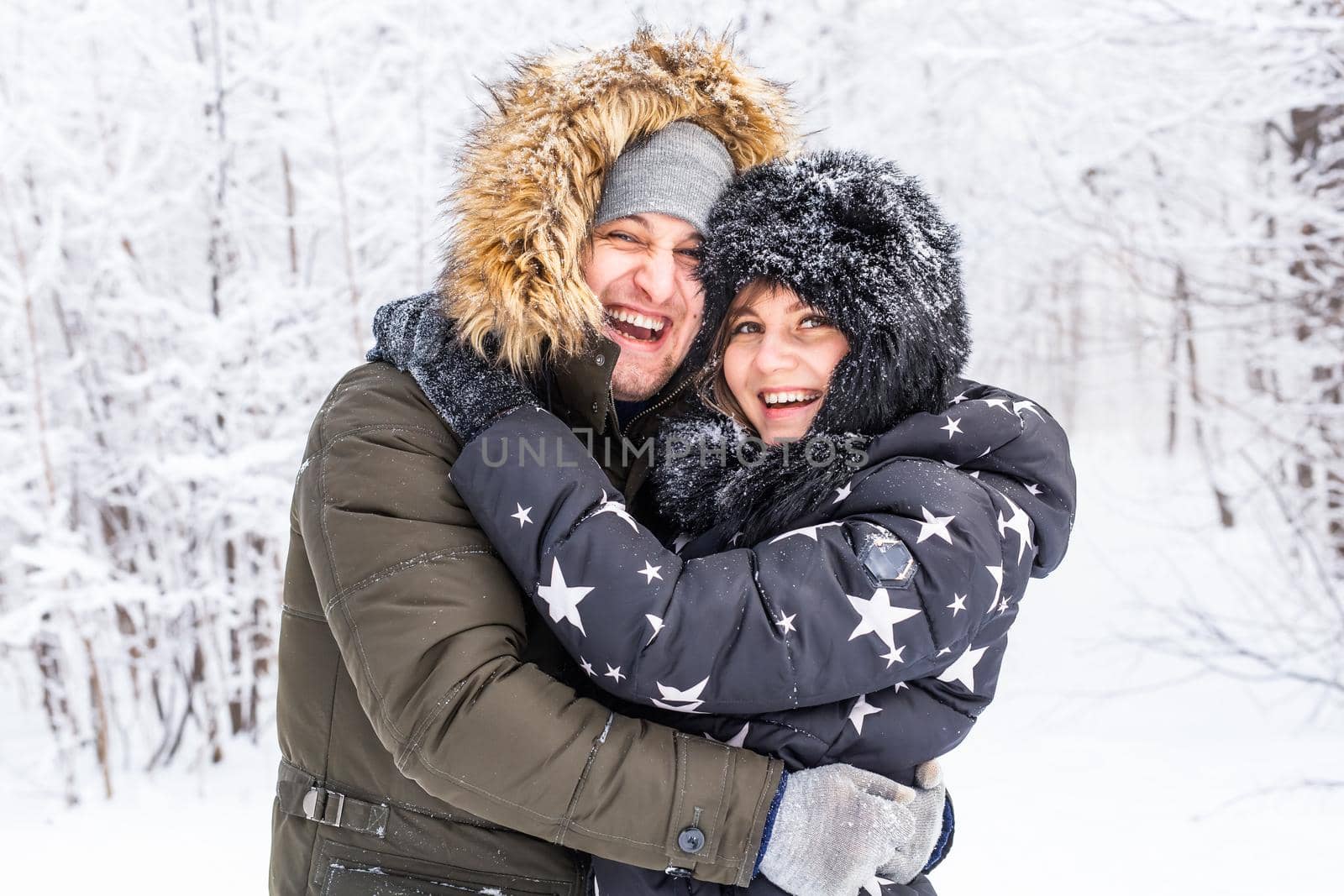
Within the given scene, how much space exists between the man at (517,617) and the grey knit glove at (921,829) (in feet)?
0.36

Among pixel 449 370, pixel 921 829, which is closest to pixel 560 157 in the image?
pixel 449 370

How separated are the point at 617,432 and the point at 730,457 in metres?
0.26

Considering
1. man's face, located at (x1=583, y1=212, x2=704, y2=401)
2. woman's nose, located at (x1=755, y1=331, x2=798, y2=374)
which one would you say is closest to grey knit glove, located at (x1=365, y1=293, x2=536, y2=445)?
man's face, located at (x1=583, y1=212, x2=704, y2=401)

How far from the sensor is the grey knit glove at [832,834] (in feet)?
5.41

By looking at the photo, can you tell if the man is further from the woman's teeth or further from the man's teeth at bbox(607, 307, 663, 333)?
the woman's teeth

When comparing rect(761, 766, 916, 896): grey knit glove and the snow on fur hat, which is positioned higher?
the snow on fur hat

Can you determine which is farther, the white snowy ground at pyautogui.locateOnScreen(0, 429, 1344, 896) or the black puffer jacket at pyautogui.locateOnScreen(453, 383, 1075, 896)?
the white snowy ground at pyautogui.locateOnScreen(0, 429, 1344, 896)

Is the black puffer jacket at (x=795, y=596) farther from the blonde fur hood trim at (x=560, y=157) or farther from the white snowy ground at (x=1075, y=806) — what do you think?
the white snowy ground at (x=1075, y=806)

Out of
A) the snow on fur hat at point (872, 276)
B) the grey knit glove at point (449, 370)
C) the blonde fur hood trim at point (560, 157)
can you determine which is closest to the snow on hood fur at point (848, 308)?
the snow on fur hat at point (872, 276)

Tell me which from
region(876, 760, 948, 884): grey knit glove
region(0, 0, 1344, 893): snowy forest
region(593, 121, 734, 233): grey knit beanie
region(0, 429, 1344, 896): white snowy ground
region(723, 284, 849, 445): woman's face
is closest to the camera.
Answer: region(876, 760, 948, 884): grey knit glove

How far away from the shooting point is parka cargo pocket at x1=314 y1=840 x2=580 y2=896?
1812mm

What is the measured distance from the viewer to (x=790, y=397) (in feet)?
7.04

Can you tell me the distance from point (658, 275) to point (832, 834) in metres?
1.28

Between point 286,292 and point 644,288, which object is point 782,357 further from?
point 286,292
